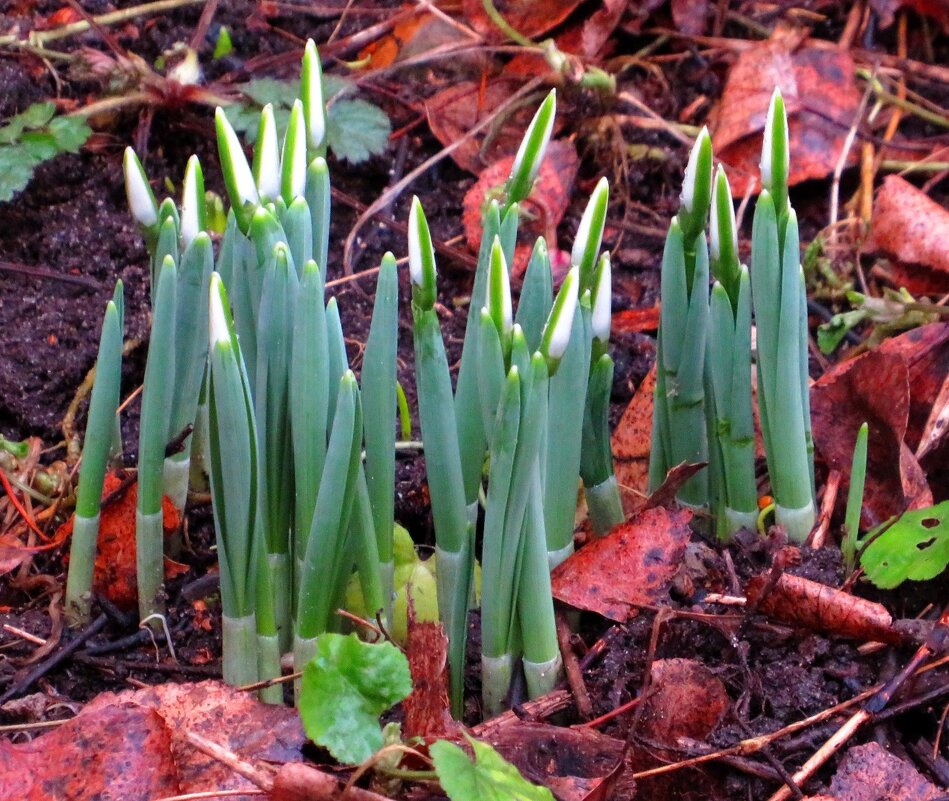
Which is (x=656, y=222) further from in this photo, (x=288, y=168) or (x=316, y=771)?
(x=316, y=771)

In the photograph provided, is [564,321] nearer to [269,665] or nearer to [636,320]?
[269,665]

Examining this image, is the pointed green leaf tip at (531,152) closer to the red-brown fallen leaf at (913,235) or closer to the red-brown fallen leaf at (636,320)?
the red-brown fallen leaf at (636,320)

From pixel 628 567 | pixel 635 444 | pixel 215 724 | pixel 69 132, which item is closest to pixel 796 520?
pixel 628 567

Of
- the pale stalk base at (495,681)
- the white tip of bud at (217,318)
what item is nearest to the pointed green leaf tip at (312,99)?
the white tip of bud at (217,318)

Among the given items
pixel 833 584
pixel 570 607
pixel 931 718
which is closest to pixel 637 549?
pixel 570 607

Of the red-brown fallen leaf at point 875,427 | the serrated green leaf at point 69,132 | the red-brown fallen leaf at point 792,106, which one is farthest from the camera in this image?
the red-brown fallen leaf at point 792,106

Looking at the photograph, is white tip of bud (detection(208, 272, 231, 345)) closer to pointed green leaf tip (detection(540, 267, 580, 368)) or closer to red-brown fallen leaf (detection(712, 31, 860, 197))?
pointed green leaf tip (detection(540, 267, 580, 368))

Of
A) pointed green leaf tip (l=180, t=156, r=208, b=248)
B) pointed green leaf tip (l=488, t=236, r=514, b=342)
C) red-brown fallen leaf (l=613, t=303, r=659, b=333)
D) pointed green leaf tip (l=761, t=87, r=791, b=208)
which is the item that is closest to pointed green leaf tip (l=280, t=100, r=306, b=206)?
pointed green leaf tip (l=180, t=156, r=208, b=248)
